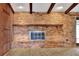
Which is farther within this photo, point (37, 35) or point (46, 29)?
point (46, 29)

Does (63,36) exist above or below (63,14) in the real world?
below

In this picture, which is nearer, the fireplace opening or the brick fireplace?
the brick fireplace

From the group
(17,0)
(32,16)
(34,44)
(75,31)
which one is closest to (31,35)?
(34,44)

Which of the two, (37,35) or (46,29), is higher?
(46,29)

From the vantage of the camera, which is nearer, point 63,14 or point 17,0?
point 17,0

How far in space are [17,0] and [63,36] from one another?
306 inches

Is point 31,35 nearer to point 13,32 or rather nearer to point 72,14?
point 13,32

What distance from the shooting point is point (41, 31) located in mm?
8938

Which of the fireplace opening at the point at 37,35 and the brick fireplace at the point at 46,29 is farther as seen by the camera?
the fireplace opening at the point at 37,35

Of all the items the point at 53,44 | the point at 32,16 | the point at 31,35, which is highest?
the point at 32,16

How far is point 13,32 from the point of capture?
8.83 meters

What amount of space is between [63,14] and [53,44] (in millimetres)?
1870

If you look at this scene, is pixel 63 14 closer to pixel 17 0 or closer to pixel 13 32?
pixel 13 32

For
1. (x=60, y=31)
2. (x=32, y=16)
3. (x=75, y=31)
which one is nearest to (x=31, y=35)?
(x=32, y=16)
